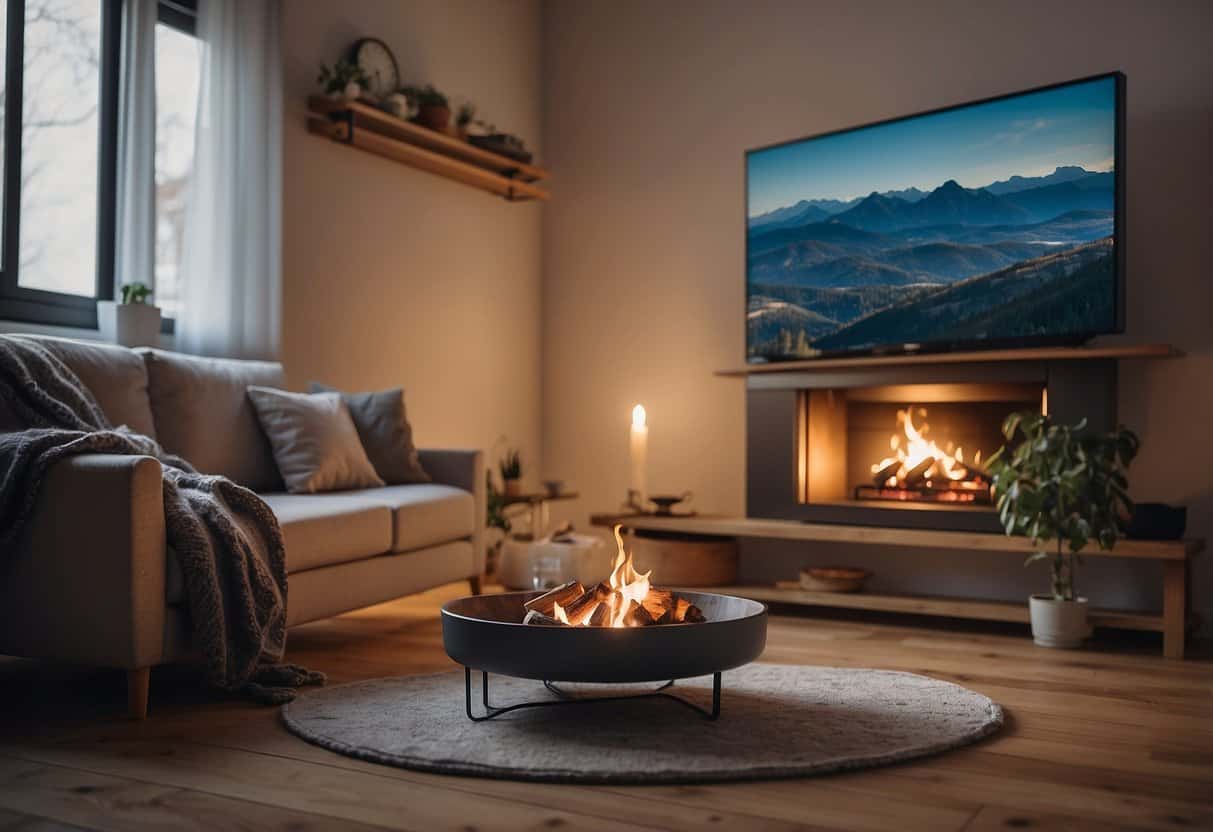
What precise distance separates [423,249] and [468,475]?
125cm

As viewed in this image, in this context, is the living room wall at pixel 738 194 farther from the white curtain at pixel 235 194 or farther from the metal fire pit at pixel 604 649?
the metal fire pit at pixel 604 649

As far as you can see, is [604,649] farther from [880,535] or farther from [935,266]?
[935,266]

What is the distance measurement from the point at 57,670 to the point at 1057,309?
316 centimetres

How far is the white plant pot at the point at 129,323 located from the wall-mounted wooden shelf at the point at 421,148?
106cm

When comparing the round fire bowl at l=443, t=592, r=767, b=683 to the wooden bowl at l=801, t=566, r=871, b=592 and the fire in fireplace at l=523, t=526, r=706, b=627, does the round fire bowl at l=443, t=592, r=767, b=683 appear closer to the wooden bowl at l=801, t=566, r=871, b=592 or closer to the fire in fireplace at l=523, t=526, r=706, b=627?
the fire in fireplace at l=523, t=526, r=706, b=627

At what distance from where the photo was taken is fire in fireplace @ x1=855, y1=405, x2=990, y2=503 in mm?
3871

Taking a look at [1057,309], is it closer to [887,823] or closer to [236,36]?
[887,823]

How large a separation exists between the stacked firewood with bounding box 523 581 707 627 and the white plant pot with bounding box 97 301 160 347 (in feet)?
5.59

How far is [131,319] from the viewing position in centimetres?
327

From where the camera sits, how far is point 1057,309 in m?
3.50

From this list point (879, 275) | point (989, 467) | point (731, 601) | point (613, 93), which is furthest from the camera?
point (613, 93)

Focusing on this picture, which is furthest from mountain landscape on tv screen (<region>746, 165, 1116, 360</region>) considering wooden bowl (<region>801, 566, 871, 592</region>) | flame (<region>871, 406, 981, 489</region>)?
wooden bowl (<region>801, 566, 871, 592</region>)

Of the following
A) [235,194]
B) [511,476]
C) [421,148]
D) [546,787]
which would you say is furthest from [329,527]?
[421,148]

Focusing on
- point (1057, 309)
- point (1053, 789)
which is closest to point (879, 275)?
point (1057, 309)
